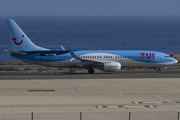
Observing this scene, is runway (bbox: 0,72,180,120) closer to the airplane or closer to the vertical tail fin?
the airplane

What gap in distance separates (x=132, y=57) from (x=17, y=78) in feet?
60.6

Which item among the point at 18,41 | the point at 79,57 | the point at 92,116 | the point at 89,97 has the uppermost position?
the point at 18,41

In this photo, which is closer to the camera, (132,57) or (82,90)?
(82,90)

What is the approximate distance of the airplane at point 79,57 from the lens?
2136 inches

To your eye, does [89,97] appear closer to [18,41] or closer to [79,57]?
[79,57]

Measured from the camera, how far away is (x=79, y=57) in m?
54.5

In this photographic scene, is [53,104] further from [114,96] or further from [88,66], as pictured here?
[88,66]

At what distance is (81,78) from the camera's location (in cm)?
4925

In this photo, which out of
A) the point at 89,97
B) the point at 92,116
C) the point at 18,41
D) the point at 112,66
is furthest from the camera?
the point at 18,41

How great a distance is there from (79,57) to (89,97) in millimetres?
19740

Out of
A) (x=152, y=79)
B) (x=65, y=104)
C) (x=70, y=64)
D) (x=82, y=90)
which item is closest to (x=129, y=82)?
(x=152, y=79)

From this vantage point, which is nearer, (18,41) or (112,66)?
(112,66)

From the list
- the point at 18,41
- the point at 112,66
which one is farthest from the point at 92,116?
the point at 18,41

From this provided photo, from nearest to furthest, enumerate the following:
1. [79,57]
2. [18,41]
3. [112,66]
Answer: [112,66] < [79,57] < [18,41]
